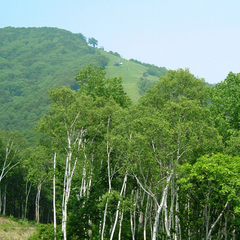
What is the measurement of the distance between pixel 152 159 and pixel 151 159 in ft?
0.29

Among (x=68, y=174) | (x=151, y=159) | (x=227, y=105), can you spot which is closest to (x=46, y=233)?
(x=68, y=174)

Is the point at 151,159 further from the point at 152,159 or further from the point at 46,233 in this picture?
the point at 46,233

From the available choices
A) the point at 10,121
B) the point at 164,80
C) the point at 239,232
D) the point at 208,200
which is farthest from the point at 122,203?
the point at 10,121

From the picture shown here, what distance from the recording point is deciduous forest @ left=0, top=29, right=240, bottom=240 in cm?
1953

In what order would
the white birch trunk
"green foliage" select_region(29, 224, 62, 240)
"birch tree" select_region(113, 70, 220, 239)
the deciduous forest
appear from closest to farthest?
the deciduous forest → "birch tree" select_region(113, 70, 220, 239) → the white birch trunk → "green foliage" select_region(29, 224, 62, 240)

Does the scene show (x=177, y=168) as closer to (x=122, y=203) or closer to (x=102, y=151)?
(x=122, y=203)

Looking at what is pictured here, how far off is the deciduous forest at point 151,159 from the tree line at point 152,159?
8cm

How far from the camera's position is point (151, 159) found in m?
21.2

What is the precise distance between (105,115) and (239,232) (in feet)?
46.3

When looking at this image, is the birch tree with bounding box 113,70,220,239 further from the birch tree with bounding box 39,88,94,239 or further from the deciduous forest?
the birch tree with bounding box 39,88,94,239

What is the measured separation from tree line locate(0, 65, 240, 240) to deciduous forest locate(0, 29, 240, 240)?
82 mm

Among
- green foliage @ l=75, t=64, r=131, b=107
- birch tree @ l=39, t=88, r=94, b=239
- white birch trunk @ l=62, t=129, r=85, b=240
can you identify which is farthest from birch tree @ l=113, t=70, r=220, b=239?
green foliage @ l=75, t=64, r=131, b=107

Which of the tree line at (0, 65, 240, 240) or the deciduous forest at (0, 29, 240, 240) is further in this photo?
the tree line at (0, 65, 240, 240)

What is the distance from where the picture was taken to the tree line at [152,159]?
19641 mm
